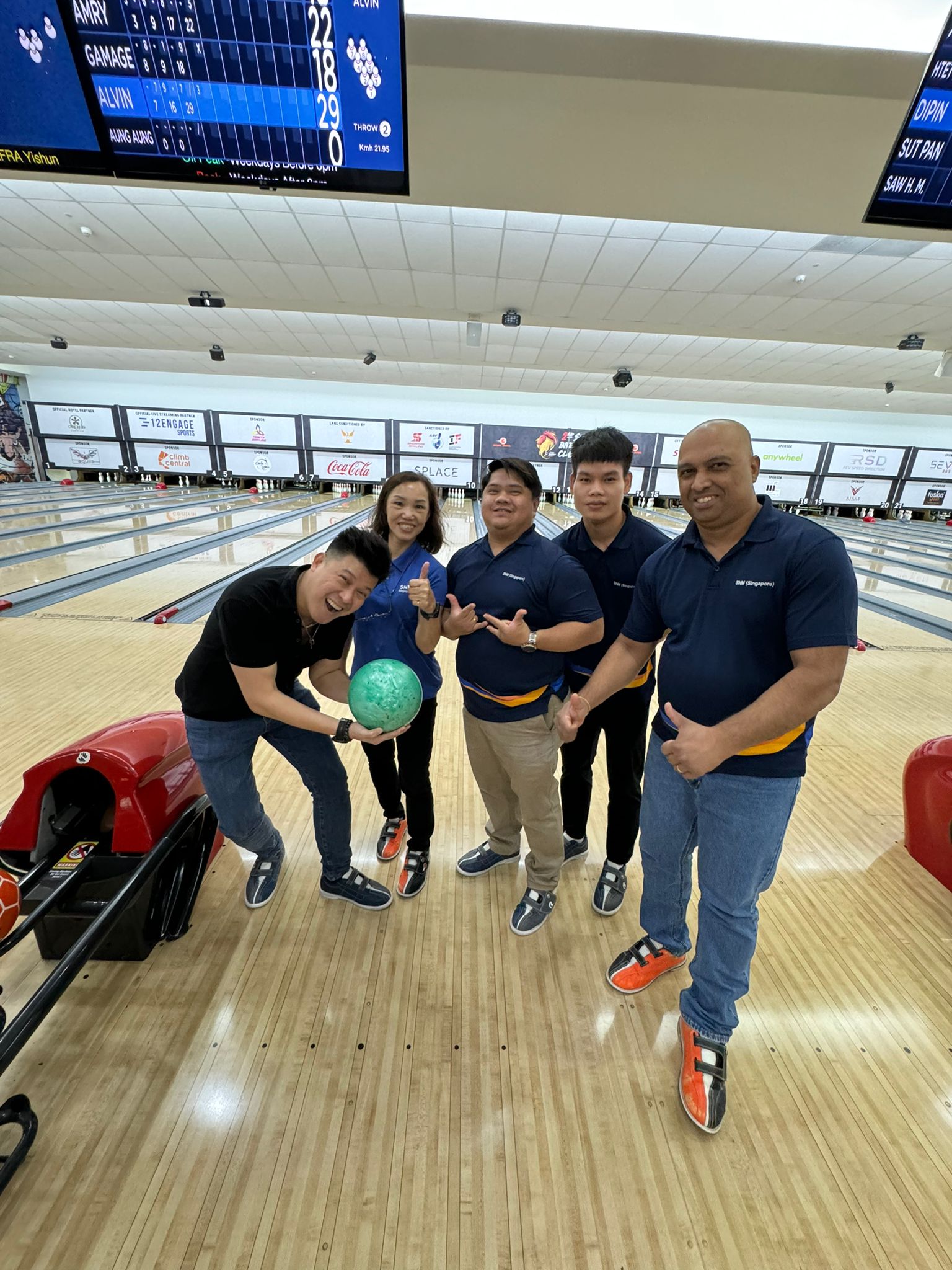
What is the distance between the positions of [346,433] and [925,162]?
1323cm

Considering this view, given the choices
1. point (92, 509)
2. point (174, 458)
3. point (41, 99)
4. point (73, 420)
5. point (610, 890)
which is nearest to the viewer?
point (610, 890)

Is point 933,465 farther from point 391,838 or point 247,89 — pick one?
point 391,838

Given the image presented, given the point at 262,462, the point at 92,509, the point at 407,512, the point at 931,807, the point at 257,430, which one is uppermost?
the point at 257,430

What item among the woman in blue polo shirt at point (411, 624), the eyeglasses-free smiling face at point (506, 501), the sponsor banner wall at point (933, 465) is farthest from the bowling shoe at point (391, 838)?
the sponsor banner wall at point (933, 465)

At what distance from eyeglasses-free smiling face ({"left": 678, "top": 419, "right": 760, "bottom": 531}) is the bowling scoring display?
2.12m

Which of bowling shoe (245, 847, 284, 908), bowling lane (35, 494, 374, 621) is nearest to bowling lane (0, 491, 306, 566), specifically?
bowling lane (35, 494, 374, 621)

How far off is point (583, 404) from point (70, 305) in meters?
9.99

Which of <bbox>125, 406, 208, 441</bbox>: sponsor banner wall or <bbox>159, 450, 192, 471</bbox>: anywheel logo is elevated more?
<bbox>125, 406, 208, 441</bbox>: sponsor banner wall

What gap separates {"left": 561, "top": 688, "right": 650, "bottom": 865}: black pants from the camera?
1.59m

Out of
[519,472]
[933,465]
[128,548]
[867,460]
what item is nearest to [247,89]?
[519,472]

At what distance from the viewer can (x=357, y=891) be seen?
166 centimetres

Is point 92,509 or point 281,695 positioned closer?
point 281,695

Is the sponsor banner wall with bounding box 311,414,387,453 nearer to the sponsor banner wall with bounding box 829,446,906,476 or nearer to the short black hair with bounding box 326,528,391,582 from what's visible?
the sponsor banner wall with bounding box 829,446,906,476

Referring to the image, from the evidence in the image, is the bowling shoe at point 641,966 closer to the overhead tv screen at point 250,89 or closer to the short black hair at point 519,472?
the short black hair at point 519,472
